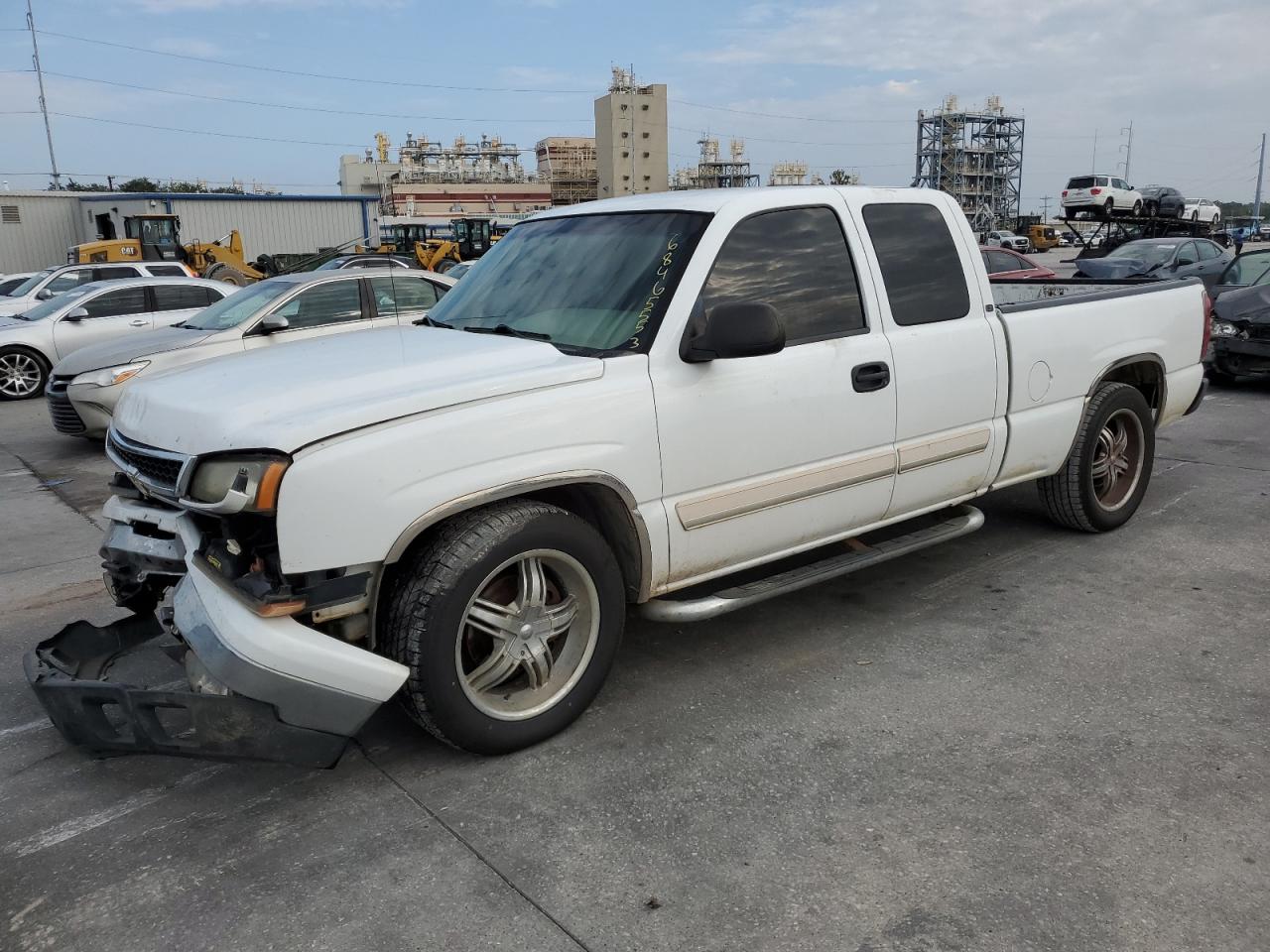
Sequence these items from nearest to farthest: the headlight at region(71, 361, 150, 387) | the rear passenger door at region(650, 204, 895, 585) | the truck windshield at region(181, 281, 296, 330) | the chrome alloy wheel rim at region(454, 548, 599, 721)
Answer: the chrome alloy wheel rim at region(454, 548, 599, 721) → the rear passenger door at region(650, 204, 895, 585) → the headlight at region(71, 361, 150, 387) → the truck windshield at region(181, 281, 296, 330)

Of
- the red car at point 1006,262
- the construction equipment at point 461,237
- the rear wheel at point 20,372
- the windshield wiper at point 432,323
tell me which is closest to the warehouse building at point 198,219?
the construction equipment at point 461,237

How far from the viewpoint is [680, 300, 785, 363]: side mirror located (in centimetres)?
334

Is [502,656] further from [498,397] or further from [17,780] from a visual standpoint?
[17,780]

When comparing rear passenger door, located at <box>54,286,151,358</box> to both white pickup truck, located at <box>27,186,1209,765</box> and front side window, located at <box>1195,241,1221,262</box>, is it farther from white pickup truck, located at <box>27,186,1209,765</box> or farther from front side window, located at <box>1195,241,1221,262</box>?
front side window, located at <box>1195,241,1221,262</box>

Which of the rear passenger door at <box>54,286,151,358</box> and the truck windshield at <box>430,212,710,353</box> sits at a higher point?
the truck windshield at <box>430,212,710,353</box>

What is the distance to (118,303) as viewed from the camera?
13.3m

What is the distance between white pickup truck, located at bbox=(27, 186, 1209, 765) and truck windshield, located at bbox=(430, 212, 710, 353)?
1 cm

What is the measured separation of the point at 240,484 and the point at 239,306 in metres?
8.17

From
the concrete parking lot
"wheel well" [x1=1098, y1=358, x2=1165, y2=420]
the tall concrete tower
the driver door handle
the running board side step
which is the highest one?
the tall concrete tower

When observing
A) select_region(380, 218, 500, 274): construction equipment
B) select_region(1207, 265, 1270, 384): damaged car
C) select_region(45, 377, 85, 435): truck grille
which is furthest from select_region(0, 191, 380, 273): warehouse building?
select_region(1207, 265, 1270, 384): damaged car

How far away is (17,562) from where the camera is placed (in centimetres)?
596

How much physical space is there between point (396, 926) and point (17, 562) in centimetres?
473

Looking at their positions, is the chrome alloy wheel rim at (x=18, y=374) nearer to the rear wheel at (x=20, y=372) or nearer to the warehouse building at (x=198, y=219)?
the rear wheel at (x=20, y=372)

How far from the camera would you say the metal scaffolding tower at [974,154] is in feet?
Answer: 472
